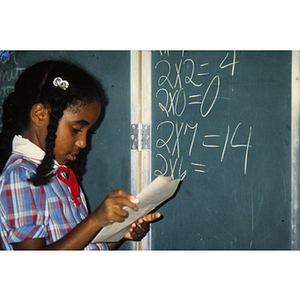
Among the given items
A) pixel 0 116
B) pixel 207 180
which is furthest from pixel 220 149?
pixel 0 116

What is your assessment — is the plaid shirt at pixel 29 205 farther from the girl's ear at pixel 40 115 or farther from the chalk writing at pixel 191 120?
the chalk writing at pixel 191 120

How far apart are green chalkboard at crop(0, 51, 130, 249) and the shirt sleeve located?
0.28 meters

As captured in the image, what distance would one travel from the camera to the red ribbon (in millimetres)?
1165

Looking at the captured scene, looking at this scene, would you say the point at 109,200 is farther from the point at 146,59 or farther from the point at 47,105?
the point at 146,59

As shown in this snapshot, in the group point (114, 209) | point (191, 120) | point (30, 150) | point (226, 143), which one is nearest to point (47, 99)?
point (30, 150)

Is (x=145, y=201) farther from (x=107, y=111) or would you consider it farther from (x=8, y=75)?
(x=8, y=75)

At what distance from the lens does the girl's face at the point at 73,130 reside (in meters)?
1.11

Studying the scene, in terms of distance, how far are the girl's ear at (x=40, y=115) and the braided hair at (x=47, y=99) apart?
0.6 inches

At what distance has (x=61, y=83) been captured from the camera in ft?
3.69

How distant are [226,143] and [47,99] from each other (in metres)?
0.79

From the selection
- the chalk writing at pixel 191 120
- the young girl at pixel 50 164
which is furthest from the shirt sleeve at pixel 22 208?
the chalk writing at pixel 191 120

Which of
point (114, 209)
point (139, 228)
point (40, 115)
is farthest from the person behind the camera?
point (139, 228)

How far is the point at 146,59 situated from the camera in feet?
4.12

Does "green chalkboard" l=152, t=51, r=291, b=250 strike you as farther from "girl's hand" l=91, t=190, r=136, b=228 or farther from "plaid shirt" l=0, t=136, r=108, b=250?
"plaid shirt" l=0, t=136, r=108, b=250
